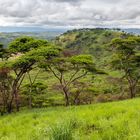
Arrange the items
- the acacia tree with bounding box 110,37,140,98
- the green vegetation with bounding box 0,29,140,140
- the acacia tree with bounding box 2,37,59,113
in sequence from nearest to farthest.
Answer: the green vegetation with bounding box 0,29,140,140
the acacia tree with bounding box 2,37,59,113
the acacia tree with bounding box 110,37,140,98

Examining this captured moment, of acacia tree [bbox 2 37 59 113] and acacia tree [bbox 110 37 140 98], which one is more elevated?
acacia tree [bbox 2 37 59 113]

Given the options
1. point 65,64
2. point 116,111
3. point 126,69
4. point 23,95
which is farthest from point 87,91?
point 116,111

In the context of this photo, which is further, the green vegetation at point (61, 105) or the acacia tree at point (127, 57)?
the acacia tree at point (127, 57)

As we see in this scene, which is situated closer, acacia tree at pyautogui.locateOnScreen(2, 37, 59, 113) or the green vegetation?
the green vegetation

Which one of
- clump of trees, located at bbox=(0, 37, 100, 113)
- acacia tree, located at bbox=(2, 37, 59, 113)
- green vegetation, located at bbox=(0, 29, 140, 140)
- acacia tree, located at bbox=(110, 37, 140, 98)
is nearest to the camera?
green vegetation, located at bbox=(0, 29, 140, 140)

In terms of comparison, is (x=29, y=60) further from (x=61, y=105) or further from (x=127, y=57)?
(x=127, y=57)

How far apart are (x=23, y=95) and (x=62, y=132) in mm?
35909

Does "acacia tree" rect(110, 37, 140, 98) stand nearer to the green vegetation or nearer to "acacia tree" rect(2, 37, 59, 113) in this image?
the green vegetation

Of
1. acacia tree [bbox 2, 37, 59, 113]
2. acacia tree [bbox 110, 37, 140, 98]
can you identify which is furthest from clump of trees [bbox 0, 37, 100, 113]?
acacia tree [bbox 110, 37, 140, 98]

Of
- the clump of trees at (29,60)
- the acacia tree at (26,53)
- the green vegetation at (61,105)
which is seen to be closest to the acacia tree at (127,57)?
the green vegetation at (61,105)

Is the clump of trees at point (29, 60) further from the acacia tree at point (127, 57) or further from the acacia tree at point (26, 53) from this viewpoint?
the acacia tree at point (127, 57)

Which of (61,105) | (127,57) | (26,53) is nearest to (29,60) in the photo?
(26,53)

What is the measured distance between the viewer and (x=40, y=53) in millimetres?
26266

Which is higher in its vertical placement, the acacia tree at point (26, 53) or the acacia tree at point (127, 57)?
the acacia tree at point (26, 53)
